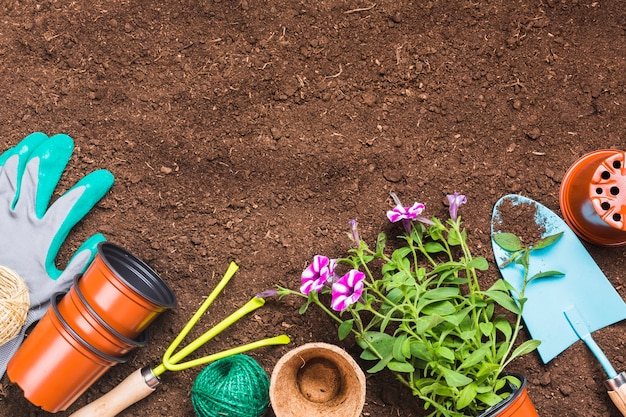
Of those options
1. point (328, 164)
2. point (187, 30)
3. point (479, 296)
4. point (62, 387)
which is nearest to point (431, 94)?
point (328, 164)

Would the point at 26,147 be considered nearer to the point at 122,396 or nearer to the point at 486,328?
the point at 122,396

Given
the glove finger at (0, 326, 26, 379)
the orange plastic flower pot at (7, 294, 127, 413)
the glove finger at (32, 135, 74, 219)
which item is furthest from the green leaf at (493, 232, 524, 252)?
the glove finger at (0, 326, 26, 379)

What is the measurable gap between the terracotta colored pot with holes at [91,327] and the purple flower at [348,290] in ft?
1.66

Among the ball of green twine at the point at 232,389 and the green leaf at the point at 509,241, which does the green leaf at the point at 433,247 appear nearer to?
the green leaf at the point at 509,241

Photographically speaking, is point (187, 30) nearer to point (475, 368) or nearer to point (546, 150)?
point (546, 150)

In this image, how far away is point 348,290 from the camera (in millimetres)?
1324

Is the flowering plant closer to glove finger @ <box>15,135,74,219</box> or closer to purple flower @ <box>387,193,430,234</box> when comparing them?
purple flower @ <box>387,193,430,234</box>

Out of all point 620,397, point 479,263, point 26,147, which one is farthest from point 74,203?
point 620,397

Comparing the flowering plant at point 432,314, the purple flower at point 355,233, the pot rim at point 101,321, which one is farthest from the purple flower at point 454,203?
the pot rim at point 101,321

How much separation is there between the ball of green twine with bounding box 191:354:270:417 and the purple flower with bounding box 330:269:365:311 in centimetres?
29

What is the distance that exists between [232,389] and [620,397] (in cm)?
90

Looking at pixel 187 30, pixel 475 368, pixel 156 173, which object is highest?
pixel 187 30

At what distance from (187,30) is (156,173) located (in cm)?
38

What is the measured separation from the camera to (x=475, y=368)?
138 centimetres
